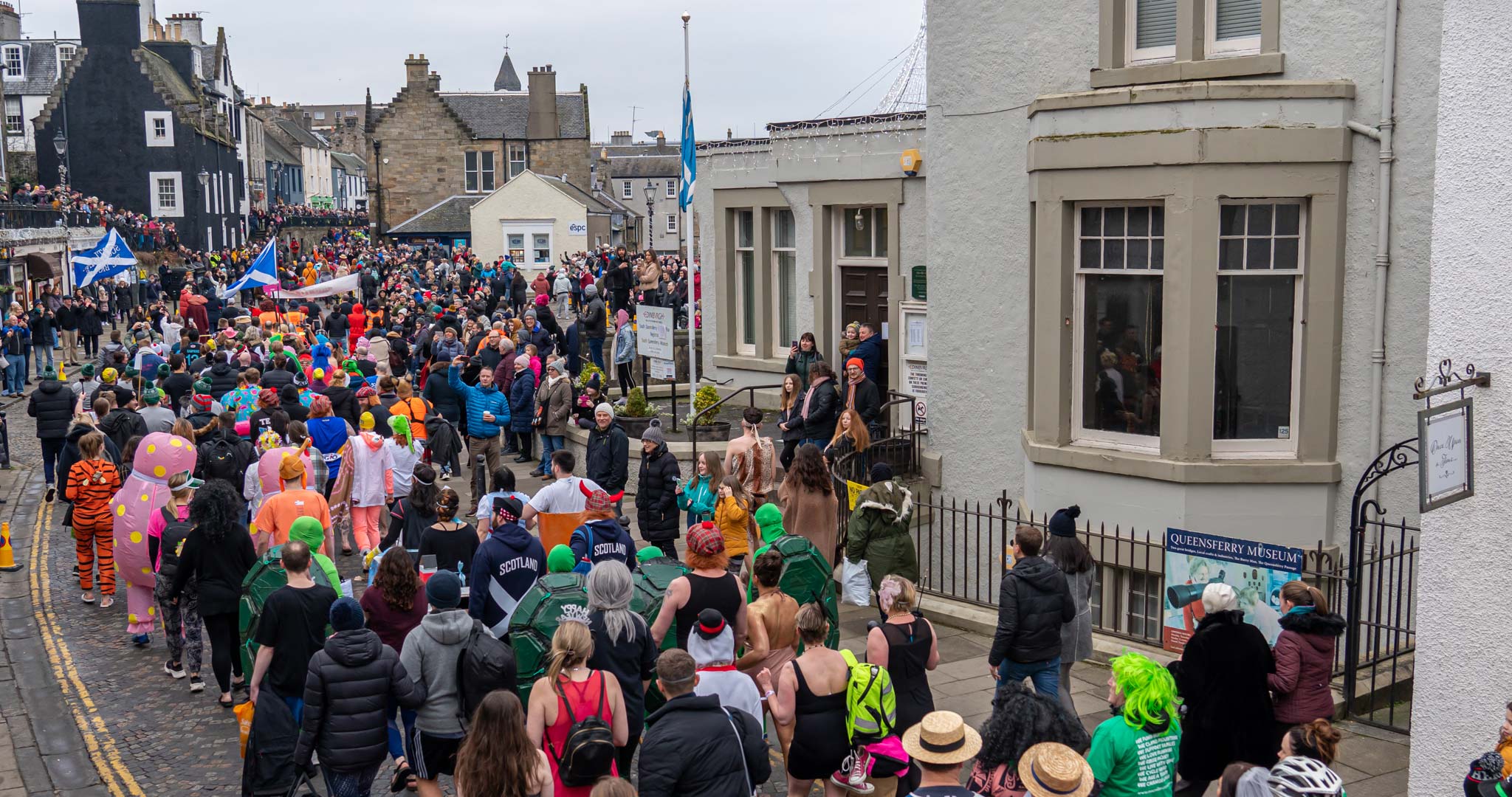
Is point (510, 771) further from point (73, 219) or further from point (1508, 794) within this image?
point (73, 219)

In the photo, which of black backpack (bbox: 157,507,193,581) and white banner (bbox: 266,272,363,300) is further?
white banner (bbox: 266,272,363,300)

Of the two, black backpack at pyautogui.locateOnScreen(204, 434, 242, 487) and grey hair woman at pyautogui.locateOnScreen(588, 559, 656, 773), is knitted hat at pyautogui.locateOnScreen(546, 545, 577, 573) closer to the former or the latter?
grey hair woman at pyautogui.locateOnScreen(588, 559, 656, 773)

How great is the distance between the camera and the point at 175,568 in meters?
10.5

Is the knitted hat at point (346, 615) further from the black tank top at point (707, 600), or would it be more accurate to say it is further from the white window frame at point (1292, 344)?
the white window frame at point (1292, 344)

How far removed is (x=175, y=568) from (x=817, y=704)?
5887 millimetres

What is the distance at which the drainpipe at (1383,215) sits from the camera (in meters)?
11.0

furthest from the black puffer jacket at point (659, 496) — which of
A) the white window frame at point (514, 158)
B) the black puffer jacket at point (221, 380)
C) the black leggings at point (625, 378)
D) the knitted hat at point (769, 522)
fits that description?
the white window frame at point (514, 158)

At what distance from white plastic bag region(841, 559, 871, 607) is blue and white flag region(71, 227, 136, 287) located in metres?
23.7

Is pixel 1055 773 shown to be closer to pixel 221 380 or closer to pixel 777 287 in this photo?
pixel 221 380

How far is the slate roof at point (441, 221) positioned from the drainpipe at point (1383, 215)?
57.8 metres

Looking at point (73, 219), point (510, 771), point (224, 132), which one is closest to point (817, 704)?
point (510, 771)

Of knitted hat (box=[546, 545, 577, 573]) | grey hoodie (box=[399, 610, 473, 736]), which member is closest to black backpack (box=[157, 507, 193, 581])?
knitted hat (box=[546, 545, 577, 573])

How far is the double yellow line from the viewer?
9.45 meters

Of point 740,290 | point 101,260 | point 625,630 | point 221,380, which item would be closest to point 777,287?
point 740,290
